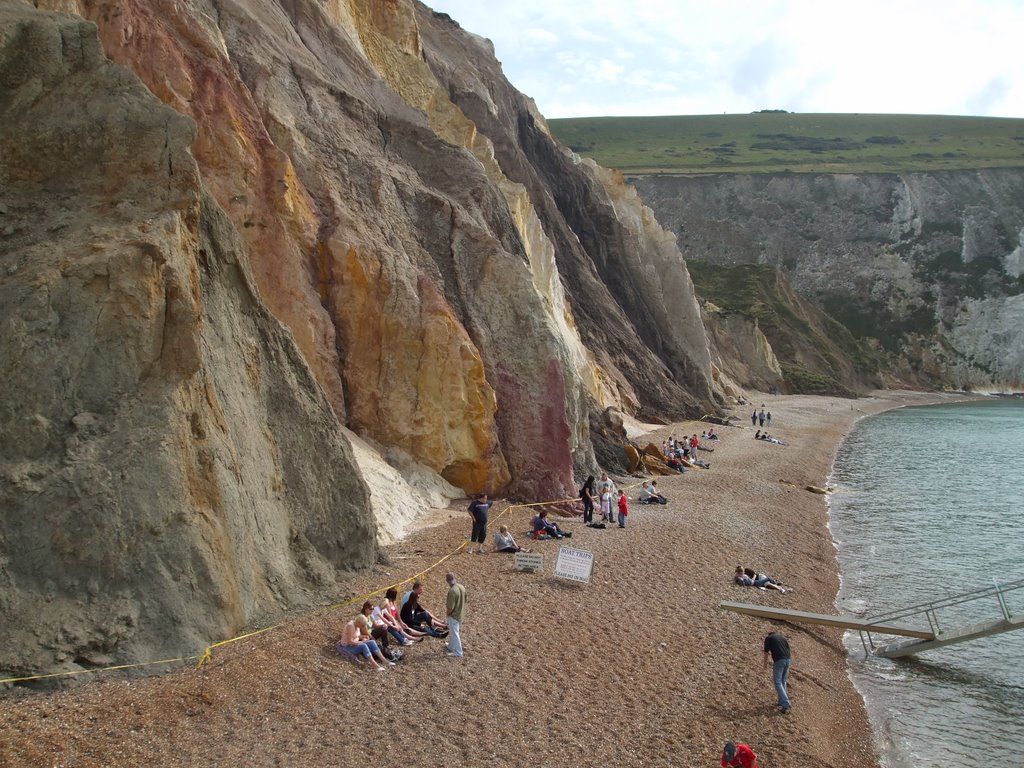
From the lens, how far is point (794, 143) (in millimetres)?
158500

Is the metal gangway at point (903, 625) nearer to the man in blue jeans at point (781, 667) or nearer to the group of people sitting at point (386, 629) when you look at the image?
the man in blue jeans at point (781, 667)

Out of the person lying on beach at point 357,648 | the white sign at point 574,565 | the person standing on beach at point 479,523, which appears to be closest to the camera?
the person lying on beach at point 357,648

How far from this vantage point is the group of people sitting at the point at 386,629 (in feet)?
34.7

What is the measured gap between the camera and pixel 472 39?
5300cm

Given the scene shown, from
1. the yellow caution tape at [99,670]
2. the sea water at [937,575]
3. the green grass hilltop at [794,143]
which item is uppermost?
the green grass hilltop at [794,143]

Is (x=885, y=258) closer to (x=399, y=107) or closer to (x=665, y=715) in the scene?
(x=399, y=107)

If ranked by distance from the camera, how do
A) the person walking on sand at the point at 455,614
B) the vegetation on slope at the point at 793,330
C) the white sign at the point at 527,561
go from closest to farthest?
the person walking on sand at the point at 455,614 → the white sign at the point at 527,561 → the vegetation on slope at the point at 793,330

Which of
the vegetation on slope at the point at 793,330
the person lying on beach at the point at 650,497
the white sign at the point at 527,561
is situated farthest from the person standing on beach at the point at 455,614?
the vegetation on slope at the point at 793,330

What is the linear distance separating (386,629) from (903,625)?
398 inches

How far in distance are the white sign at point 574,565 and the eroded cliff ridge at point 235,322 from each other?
358 cm

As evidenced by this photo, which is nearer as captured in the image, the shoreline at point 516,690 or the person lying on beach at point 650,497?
the shoreline at point 516,690

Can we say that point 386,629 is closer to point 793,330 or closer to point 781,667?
point 781,667

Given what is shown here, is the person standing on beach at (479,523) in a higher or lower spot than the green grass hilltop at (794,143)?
lower

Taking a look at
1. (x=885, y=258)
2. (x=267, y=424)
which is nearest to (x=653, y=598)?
(x=267, y=424)
